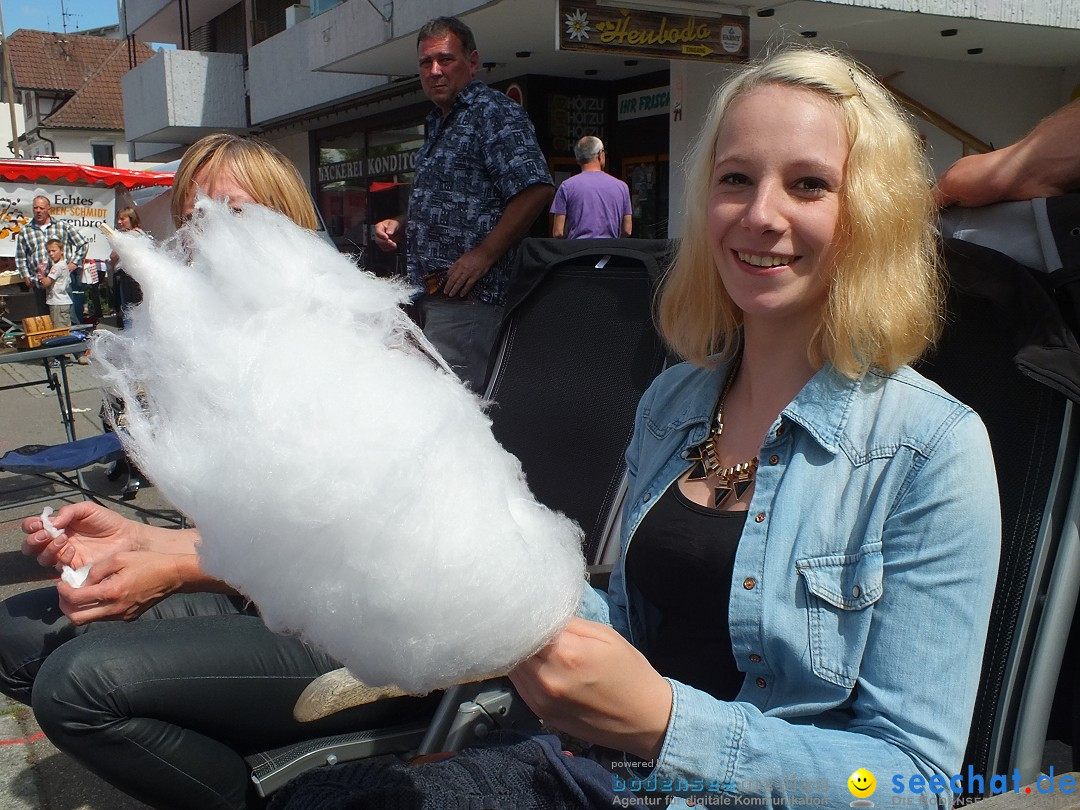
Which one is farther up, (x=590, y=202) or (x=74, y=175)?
(x=74, y=175)

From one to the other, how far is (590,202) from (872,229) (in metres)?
6.23

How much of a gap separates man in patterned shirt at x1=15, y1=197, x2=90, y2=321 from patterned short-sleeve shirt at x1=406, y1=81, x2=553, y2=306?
9466mm

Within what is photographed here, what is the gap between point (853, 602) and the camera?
115 centimetres

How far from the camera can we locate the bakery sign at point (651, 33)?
6828 millimetres

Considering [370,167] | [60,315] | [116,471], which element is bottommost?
[116,471]

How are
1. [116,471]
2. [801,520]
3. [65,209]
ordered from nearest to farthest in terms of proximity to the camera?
1. [801,520]
2. [116,471]
3. [65,209]

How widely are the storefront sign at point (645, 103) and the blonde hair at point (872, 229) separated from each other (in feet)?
28.6

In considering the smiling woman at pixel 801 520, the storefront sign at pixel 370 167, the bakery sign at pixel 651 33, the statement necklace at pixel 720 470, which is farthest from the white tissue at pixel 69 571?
the storefront sign at pixel 370 167

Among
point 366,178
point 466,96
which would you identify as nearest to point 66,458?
point 466,96

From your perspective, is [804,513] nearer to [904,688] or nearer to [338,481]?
[904,688]

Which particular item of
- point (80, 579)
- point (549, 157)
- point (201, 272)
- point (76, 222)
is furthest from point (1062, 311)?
point (76, 222)

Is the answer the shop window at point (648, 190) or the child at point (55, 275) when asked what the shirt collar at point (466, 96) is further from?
the child at point (55, 275)

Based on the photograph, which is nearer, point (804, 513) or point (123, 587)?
point (804, 513)

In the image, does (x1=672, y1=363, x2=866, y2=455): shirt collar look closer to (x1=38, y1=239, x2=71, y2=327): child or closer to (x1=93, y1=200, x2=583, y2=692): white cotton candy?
(x1=93, y1=200, x2=583, y2=692): white cotton candy
